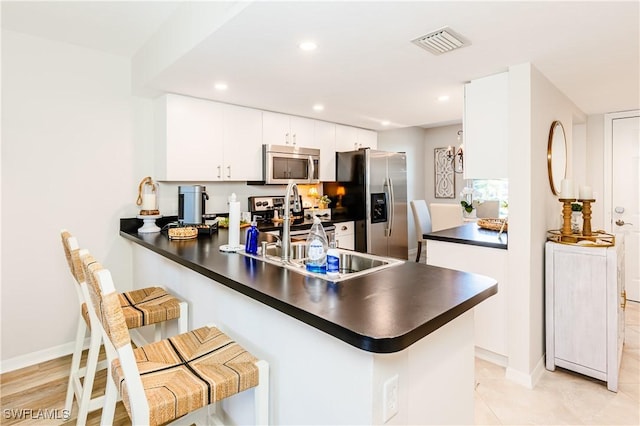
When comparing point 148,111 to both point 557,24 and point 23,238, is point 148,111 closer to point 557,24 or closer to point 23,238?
point 23,238

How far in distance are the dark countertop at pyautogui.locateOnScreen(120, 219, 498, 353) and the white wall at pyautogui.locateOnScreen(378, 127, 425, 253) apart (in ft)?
15.5

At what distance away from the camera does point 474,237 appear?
277 cm

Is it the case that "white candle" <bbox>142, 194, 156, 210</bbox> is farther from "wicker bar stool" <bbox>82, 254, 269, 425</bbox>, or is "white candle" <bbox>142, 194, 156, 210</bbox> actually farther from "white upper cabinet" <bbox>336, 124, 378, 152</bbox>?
"white upper cabinet" <bbox>336, 124, 378, 152</bbox>

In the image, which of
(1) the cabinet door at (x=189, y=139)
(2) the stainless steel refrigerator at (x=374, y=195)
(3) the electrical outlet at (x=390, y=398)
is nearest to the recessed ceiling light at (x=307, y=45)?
(1) the cabinet door at (x=189, y=139)

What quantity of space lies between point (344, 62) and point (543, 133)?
154cm

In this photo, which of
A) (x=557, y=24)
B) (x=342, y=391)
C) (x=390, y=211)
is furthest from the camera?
(x=390, y=211)

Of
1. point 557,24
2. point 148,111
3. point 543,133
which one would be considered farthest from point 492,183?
point 148,111

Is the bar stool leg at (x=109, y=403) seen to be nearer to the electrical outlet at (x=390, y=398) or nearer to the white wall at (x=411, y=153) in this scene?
the electrical outlet at (x=390, y=398)

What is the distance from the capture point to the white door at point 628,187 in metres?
3.83

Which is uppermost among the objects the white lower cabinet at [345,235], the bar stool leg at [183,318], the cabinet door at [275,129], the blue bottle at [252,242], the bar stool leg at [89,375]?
the cabinet door at [275,129]

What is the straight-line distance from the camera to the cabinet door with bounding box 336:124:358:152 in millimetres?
4531

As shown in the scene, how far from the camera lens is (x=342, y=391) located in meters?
1.09

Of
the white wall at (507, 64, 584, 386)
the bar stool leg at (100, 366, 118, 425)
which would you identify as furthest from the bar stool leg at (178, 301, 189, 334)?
the white wall at (507, 64, 584, 386)

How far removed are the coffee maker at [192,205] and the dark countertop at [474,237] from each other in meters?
1.98
